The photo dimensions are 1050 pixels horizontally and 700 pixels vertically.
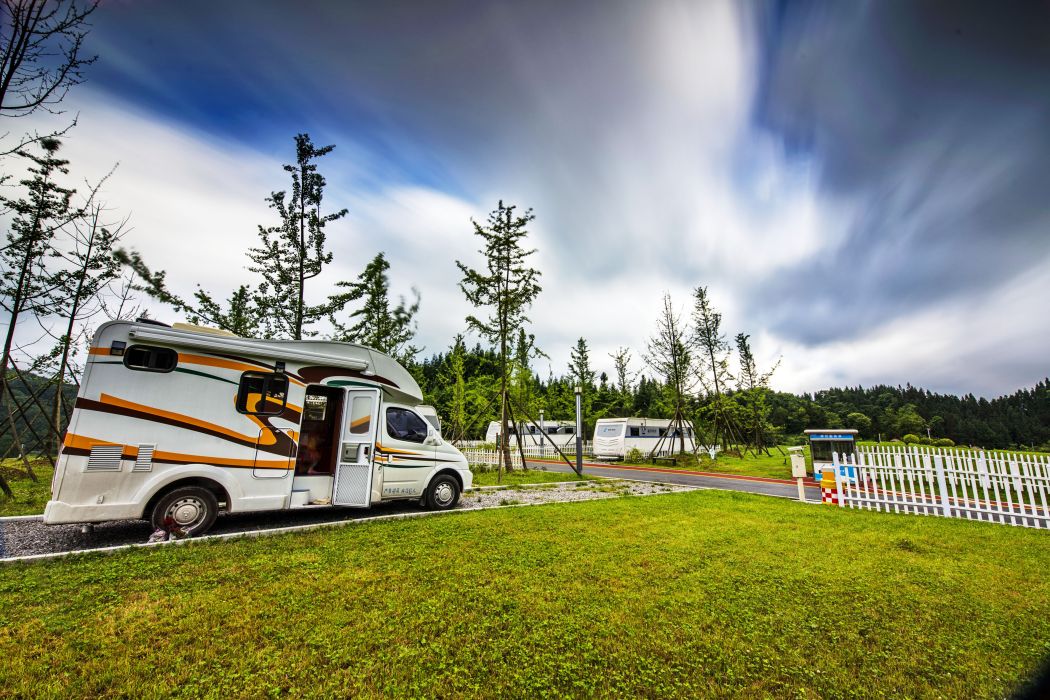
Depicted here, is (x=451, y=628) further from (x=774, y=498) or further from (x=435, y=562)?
(x=774, y=498)

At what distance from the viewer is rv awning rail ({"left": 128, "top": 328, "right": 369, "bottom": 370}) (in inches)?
236

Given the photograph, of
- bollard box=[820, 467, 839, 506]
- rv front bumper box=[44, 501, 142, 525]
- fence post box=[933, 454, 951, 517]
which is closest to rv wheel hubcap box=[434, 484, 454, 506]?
rv front bumper box=[44, 501, 142, 525]

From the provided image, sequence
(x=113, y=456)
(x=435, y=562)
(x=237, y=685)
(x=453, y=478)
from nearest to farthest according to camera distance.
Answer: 1. (x=237, y=685)
2. (x=435, y=562)
3. (x=113, y=456)
4. (x=453, y=478)

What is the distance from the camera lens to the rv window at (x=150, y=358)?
5.85m

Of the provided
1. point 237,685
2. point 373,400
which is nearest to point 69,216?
point 373,400

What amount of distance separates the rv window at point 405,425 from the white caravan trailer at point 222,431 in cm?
2

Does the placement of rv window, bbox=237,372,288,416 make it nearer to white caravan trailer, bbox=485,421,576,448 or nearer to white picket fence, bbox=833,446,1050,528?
white picket fence, bbox=833,446,1050,528

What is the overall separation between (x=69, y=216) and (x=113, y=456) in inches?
330

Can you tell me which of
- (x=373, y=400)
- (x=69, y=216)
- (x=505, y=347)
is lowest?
(x=373, y=400)

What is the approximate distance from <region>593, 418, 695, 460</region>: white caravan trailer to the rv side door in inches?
759

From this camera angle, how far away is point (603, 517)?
25.4ft

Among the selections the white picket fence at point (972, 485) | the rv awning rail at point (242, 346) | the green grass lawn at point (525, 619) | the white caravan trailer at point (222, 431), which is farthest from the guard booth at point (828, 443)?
Result: the rv awning rail at point (242, 346)

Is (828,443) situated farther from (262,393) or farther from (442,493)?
(262,393)

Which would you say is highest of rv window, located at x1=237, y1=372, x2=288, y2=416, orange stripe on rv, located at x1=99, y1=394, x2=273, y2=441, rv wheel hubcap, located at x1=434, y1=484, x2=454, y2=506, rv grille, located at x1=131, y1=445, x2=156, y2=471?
rv window, located at x1=237, y1=372, x2=288, y2=416
